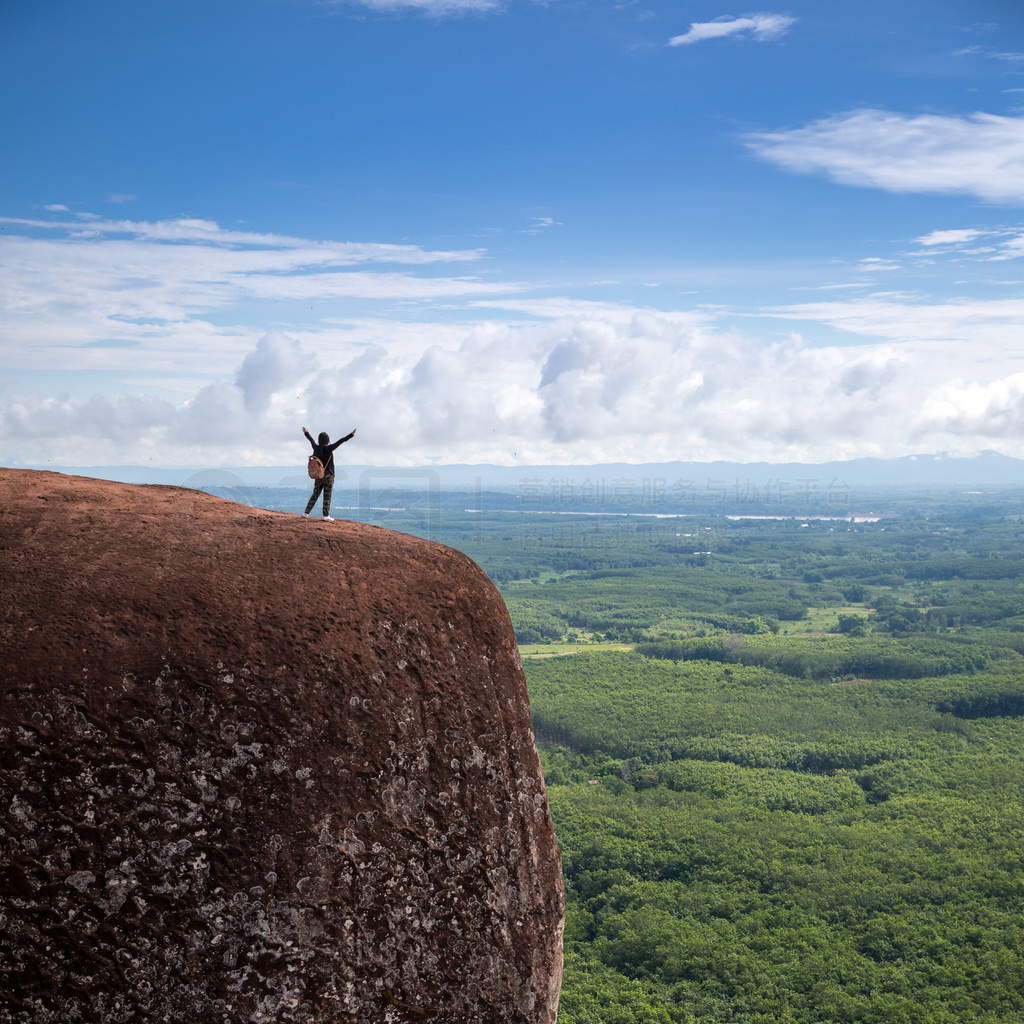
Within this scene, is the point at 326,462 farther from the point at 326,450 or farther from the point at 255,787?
the point at 255,787

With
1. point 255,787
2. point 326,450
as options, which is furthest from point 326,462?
point 255,787

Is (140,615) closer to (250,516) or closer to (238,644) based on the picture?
(238,644)

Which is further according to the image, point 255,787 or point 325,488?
point 325,488

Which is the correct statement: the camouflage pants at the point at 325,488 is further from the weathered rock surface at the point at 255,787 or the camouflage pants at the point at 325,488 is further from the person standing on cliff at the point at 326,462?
the weathered rock surface at the point at 255,787

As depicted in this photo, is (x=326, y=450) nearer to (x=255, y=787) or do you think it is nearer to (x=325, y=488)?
(x=325, y=488)

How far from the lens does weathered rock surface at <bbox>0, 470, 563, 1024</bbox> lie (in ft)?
25.1

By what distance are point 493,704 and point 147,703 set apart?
11.3 feet

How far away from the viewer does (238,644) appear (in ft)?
27.7

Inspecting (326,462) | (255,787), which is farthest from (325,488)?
(255,787)

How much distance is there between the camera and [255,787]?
26.4 feet

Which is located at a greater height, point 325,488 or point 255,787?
point 325,488

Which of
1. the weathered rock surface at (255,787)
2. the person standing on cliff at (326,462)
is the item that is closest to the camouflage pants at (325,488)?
the person standing on cliff at (326,462)

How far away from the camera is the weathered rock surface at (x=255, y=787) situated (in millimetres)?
7664

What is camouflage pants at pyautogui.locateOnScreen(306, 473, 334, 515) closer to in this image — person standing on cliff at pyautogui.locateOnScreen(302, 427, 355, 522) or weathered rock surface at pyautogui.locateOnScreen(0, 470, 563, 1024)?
person standing on cliff at pyautogui.locateOnScreen(302, 427, 355, 522)
